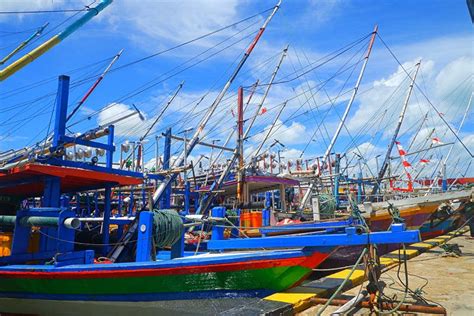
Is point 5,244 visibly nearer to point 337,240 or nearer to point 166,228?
Answer: point 166,228

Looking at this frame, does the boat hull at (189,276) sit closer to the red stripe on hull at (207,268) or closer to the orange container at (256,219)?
the red stripe on hull at (207,268)

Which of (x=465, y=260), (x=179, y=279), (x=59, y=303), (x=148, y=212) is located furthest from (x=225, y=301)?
(x=465, y=260)

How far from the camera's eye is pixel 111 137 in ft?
32.4

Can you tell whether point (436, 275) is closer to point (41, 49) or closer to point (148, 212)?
point (148, 212)

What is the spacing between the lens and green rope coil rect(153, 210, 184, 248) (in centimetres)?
795

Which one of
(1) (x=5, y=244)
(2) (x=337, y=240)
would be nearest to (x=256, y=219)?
(2) (x=337, y=240)

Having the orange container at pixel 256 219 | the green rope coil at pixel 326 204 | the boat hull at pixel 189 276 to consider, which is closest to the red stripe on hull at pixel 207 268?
the boat hull at pixel 189 276

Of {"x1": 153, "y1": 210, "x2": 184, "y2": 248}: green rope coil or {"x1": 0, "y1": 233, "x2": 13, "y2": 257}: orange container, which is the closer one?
{"x1": 153, "y1": 210, "x2": 184, "y2": 248}: green rope coil

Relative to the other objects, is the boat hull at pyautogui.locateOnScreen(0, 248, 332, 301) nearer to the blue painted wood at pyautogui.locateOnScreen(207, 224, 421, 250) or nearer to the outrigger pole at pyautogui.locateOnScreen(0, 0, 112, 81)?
the blue painted wood at pyautogui.locateOnScreen(207, 224, 421, 250)

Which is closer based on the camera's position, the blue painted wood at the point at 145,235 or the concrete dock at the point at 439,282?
the concrete dock at the point at 439,282

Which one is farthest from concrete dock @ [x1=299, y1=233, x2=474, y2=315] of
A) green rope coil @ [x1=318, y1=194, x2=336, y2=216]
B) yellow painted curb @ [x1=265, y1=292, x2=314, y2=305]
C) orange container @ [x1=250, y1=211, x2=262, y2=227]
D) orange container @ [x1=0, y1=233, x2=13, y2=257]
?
orange container @ [x1=0, y1=233, x2=13, y2=257]

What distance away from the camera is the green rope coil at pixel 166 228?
7949 millimetres

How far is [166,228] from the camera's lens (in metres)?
8.08

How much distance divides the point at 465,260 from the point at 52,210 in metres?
9.47
